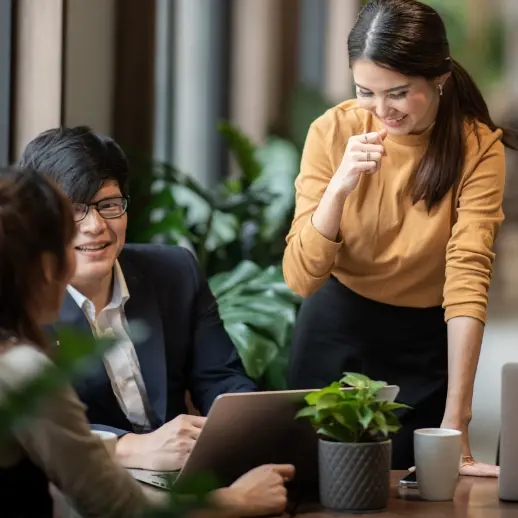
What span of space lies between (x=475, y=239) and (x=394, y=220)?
0.59 feet

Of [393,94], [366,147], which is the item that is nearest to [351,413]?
[366,147]

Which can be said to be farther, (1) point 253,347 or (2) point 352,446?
(1) point 253,347

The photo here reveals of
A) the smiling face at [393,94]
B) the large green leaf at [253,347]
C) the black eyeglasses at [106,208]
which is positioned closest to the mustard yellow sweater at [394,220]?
the smiling face at [393,94]

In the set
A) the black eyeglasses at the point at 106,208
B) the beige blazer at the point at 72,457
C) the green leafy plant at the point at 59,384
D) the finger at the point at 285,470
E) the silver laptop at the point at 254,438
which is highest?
the green leafy plant at the point at 59,384

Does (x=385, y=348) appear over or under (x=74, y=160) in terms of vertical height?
under

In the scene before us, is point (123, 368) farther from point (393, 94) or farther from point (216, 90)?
point (216, 90)

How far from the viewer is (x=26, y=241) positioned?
3.78ft

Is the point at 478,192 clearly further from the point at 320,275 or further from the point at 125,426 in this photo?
the point at 125,426

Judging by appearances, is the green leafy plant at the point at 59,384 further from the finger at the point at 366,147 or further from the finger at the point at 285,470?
the finger at the point at 366,147

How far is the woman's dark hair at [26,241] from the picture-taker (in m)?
1.13

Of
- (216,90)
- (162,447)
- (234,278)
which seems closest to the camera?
(162,447)

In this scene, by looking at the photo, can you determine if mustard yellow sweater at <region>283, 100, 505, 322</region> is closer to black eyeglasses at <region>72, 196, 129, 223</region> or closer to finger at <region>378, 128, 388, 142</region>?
finger at <region>378, 128, 388, 142</region>

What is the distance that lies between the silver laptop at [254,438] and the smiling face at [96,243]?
427 millimetres

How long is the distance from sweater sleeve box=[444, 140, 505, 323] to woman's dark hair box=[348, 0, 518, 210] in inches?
1.8
